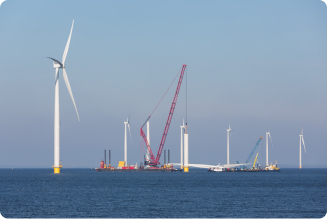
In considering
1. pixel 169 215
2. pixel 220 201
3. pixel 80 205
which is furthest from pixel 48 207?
pixel 220 201

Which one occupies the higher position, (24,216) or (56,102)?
(56,102)

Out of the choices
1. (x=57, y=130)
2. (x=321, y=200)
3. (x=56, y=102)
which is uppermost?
(x=56, y=102)

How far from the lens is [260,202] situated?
8706 cm

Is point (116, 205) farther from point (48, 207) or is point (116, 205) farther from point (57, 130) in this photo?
point (57, 130)

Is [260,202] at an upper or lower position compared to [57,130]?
lower

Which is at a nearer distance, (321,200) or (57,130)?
(321,200)

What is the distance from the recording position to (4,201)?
86188 mm

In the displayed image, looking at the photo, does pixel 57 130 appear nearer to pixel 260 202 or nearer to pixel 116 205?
pixel 116 205

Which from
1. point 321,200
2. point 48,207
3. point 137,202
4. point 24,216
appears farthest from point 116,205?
point 321,200

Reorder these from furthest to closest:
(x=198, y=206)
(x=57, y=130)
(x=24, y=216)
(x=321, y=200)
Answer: (x=57, y=130) < (x=321, y=200) < (x=198, y=206) < (x=24, y=216)

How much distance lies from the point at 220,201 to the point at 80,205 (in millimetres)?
27237

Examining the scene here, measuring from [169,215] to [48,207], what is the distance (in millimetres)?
22446

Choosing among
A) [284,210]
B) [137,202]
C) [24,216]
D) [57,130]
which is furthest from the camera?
[57,130]

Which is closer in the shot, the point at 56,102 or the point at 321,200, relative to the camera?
the point at 321,200
